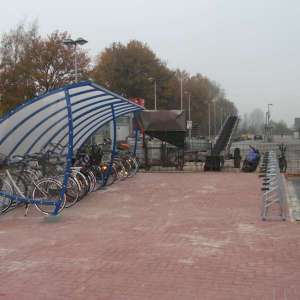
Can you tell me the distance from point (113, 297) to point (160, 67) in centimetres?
4982

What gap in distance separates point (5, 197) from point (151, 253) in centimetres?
412

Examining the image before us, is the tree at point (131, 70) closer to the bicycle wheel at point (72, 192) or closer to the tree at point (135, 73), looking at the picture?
the tree at point (135, 73)

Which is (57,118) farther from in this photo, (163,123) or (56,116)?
(163,123)

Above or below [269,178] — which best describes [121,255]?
below

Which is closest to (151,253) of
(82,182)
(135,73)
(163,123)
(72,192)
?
(72,192)

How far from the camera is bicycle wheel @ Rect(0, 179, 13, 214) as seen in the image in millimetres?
9555

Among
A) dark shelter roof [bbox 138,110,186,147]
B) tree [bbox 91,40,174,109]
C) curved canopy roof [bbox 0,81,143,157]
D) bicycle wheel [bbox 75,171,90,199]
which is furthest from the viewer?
tree [bbox 91,40,174,109]

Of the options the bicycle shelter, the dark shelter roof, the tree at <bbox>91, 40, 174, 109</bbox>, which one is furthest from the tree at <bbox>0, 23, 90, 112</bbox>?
the tree at <bbox>91, 40, 174, 109</bbox>

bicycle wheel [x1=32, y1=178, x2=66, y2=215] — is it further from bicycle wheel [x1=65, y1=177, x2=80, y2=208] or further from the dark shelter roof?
the dark shelter roof

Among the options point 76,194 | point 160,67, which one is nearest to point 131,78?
point 160,67

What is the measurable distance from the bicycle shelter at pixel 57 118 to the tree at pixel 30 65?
15838 millimetres

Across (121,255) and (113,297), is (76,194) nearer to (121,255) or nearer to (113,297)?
(121,255)

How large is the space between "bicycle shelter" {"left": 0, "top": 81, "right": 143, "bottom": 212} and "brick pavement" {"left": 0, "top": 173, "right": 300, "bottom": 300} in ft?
4.96

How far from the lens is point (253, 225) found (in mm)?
8297
